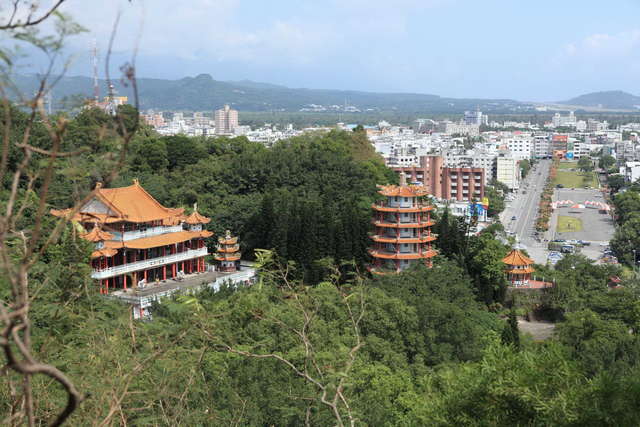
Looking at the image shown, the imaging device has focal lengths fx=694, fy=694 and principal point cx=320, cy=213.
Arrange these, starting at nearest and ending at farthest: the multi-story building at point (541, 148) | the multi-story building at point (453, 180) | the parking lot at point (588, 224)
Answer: the parking lot at point (588, 224)
the multi-story building at point (453, 180)
the multi-story building at point (541, 148)

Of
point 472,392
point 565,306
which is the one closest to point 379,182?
point 565,306

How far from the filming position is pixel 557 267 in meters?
20.9

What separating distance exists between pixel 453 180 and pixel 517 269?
2338 cm

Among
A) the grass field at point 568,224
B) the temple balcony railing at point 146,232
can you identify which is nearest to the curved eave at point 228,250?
the temple balcony railing at point 146,232

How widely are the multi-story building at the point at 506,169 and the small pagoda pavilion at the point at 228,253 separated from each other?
33926 millimetres

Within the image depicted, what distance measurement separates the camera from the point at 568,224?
37.0 m

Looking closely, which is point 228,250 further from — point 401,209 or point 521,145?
point 521,145

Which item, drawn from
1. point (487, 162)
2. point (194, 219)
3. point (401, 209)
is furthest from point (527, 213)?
point (194, 219)

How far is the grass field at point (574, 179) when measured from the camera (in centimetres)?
5162

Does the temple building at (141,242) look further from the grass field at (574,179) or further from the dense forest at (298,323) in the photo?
the grass field at (574,179)

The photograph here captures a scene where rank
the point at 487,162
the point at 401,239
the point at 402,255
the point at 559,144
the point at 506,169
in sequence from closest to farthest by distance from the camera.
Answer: the point at 402,255, the point at 401,239, the point at 487,162, the point at 506,169, the point at 559,144

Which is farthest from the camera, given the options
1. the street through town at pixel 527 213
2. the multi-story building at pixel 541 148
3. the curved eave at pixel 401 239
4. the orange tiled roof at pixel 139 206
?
the multi-story building at pixel 541 148

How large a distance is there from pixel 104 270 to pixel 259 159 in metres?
8.30

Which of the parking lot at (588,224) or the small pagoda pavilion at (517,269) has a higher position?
the small pagoda pavilion at (517,269)
